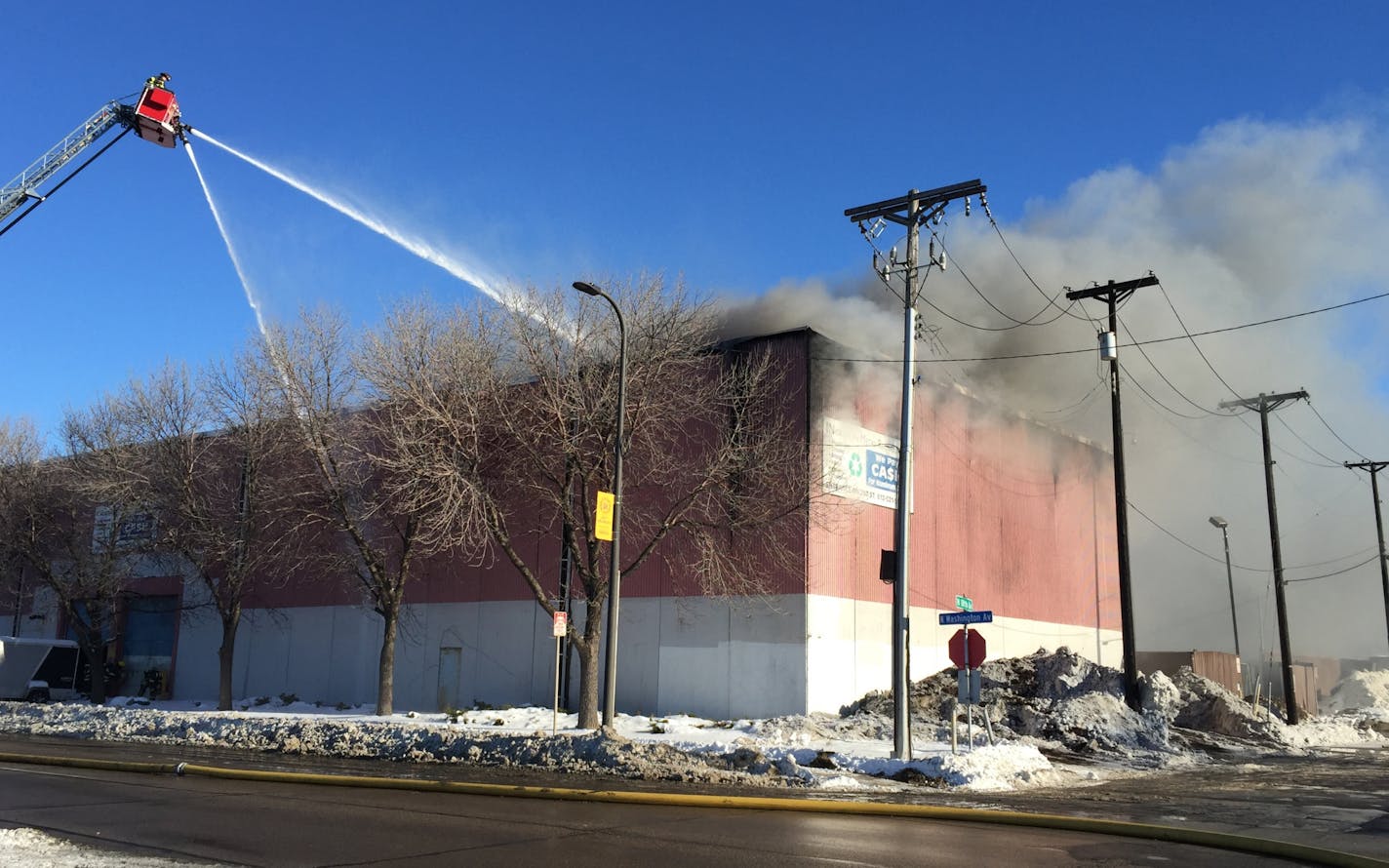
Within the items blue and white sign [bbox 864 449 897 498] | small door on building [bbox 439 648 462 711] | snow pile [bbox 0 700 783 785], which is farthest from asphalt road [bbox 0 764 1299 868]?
small door on building [bbox 439 648 462 711]

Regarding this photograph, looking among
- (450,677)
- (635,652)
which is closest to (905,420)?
(635,652)

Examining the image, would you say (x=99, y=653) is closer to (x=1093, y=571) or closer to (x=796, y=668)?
(x=796, y=668)

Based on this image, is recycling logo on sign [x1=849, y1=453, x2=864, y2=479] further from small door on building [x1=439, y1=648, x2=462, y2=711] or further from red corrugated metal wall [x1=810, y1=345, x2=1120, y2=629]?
small door on building [x1=439, y1=648, x2=462, y2=711]

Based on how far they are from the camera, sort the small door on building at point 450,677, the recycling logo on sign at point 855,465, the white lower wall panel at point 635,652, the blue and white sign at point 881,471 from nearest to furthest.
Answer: the white lower wall panel at point 635,652
the recycling logo on sign at point 855,465
the blue and white sign at point 881,471
the small door on building at point 450,677

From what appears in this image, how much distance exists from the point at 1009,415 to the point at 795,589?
14868 mm

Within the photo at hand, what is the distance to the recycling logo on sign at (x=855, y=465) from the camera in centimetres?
2995

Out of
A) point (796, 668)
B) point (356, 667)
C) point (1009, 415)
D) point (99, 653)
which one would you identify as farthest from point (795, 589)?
point (99, 653)

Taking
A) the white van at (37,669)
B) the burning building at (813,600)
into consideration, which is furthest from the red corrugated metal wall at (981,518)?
the white van at (37,669)

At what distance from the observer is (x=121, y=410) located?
1411 inches

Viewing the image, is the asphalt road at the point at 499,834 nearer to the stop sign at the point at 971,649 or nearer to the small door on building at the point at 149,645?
the stop sign at the point at 971,649

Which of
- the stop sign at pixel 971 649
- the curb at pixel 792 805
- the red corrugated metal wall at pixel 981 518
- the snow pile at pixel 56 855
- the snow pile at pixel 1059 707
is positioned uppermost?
the red corrugated metal wall at pixel 981 518

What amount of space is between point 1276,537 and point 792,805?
→ 98.6ft

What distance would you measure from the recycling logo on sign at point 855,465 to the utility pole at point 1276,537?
15.2m

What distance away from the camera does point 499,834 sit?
33.4 feet
